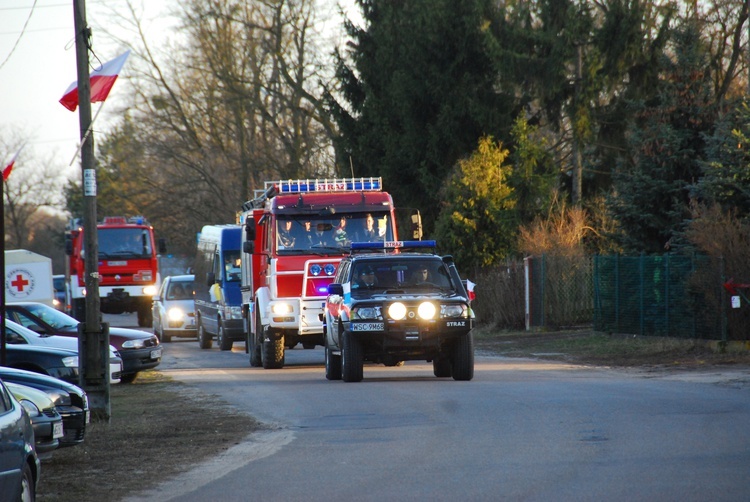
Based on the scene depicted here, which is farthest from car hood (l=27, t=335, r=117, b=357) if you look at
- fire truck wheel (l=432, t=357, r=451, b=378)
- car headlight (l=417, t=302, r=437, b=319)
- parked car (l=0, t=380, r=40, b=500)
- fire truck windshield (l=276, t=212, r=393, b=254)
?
parked car (l=0, t=380, r=40, b=500)

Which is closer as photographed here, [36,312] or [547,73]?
[36,312]

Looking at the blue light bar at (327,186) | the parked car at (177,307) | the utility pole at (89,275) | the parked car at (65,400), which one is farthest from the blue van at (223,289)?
the parked car at (65,400)

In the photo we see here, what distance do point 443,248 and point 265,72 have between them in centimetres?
1597

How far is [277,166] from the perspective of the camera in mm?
51719

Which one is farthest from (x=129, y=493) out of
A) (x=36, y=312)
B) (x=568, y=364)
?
(x=568, y=364)

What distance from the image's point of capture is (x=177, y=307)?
1437 inches

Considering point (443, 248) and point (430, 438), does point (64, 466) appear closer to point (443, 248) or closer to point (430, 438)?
point (430, 438)

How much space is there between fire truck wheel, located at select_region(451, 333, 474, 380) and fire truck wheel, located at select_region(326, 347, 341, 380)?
202 cm

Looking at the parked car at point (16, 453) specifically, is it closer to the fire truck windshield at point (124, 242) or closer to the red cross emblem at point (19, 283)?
the red cross emblem at point (19, 283)

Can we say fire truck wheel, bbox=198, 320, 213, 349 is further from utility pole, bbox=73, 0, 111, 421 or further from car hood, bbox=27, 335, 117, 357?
utility pole, bbox=73, 0, 111, 421

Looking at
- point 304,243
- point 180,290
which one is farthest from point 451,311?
point 180,290

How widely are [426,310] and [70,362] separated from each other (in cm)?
516

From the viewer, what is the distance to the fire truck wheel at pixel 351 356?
18250mm

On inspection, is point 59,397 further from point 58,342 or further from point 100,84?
point 58,342
